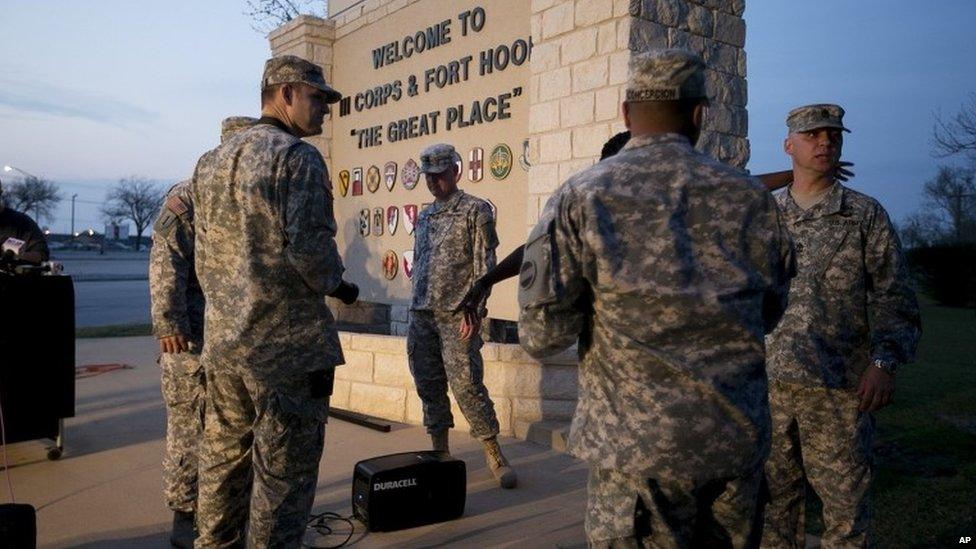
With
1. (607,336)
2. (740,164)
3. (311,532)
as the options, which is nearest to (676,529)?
(607,336)

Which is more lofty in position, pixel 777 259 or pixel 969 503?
pixel 777 259

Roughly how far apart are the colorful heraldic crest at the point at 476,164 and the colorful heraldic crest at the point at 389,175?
1506mm

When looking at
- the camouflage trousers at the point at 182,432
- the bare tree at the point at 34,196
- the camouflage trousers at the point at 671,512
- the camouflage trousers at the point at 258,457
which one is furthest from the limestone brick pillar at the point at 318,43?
the bare tree at the point at 34,196

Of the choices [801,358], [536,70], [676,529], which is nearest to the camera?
[676,529]

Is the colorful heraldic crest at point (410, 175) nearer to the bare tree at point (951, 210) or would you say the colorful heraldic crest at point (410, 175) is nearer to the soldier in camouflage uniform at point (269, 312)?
the soldier in camouflage uniform at point (269, 312)

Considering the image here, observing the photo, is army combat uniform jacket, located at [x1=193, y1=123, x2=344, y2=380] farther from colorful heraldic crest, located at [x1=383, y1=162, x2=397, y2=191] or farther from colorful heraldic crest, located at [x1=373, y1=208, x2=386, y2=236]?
colorful heraldic crest, located at [x1=373, y1=208, x2=386, y2=236]

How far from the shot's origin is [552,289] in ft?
6.14

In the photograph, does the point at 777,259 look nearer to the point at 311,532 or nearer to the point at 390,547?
the point at 390,547

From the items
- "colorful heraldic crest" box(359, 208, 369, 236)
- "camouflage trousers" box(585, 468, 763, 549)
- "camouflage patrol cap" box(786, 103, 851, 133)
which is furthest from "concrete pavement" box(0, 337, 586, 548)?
"colorful heraldic crest" box(359, 208, 369, 236)

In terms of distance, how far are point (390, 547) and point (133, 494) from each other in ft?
5.92

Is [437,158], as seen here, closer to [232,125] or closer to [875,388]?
[232,125]

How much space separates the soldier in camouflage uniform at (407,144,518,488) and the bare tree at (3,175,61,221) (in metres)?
65.0

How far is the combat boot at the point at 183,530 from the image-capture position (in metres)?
3.61

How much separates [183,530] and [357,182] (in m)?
6.31
